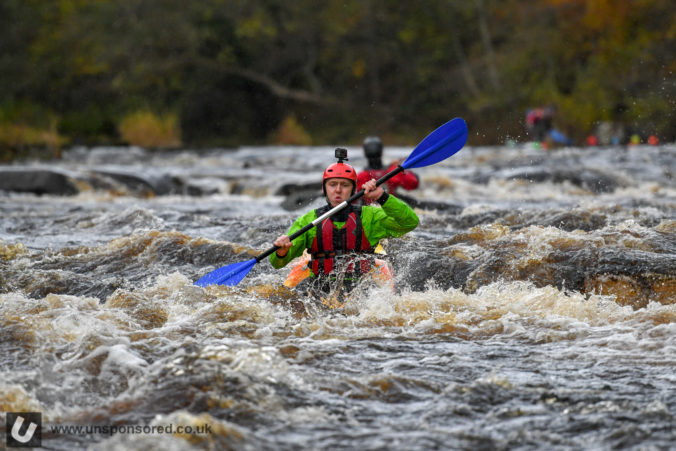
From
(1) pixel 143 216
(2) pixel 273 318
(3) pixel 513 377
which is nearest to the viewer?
(3) pixel 513 377

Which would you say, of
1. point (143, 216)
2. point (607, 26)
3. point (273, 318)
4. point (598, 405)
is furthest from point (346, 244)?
point (607, 26)

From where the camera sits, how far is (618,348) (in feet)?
13.6

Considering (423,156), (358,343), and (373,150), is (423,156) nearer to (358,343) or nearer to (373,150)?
(358,343)

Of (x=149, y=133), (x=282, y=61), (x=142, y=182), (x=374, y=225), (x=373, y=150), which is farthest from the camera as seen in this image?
(x=282, y=61)

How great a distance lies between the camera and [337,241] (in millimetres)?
5199

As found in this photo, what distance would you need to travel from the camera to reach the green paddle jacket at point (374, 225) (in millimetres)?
5145

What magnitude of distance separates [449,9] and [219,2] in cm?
965

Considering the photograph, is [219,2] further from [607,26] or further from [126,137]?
[607,26]

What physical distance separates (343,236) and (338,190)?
11.4 inches

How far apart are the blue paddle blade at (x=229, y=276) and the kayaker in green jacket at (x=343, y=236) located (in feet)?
0.93

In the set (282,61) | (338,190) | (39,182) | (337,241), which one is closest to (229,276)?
(337,241)

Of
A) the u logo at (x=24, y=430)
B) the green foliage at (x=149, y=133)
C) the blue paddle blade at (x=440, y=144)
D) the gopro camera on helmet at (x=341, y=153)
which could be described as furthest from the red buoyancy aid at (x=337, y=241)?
the green foliage at (x=149, y=133)

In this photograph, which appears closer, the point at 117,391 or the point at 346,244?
the point at 117,391

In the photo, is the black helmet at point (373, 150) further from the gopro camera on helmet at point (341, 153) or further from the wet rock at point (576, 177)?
the wet rock at point (576, 177)
